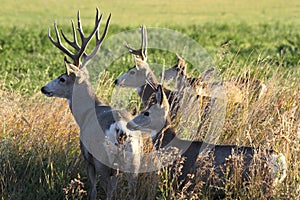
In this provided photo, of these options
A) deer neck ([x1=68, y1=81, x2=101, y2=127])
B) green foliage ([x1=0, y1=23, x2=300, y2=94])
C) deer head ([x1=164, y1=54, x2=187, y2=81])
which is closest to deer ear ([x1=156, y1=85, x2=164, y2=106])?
deer neck ([x1=68, y1=81, x2=101, y2=127])

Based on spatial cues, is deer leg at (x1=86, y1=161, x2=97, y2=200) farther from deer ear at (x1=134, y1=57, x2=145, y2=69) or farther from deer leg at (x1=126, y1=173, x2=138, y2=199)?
deer ear at (x1=134, y1=57, x2=145, y2=69)

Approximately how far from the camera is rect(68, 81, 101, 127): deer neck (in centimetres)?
756

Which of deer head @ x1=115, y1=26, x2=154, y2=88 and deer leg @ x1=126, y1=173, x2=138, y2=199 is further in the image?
deer head @ x1=115, y1=26, x2=154, y2=88

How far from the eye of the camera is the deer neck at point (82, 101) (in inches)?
298

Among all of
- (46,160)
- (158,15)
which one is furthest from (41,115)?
(158,15)

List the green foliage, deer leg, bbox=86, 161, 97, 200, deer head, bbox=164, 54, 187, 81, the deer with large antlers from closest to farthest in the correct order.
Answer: the deer with large antlers < deer leg, bbox=86, 161, 97, 200 < deer head, bbox=164, 54, 187, 81 < the green foliage

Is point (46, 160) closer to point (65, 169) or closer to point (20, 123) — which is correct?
point (65, 169)

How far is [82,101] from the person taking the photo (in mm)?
7672

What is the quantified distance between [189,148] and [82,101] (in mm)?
1307

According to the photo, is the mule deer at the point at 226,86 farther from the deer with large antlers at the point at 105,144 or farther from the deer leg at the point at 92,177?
the deer leg at the point at 92,177

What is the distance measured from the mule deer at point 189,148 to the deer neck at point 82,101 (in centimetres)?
57

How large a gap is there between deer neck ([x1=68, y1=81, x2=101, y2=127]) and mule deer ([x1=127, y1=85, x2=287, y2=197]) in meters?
0.57

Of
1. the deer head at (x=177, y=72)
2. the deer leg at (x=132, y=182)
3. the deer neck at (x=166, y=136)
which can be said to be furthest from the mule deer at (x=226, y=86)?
the deer leg at (x=132, y=182)

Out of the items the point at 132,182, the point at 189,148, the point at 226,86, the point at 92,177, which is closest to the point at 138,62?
the point at 226,86
